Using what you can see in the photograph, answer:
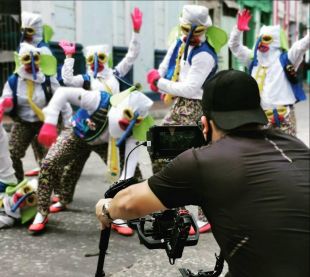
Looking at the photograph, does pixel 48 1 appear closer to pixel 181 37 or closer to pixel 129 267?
pixel 181 37

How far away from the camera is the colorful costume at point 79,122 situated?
4.22 metres

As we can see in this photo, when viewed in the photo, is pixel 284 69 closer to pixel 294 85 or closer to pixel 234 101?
pixel 294 85

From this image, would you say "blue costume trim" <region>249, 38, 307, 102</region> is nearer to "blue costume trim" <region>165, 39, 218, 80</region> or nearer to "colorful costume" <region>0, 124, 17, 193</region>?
"blue costume trim" <region>165, 39, 218, 80</region>

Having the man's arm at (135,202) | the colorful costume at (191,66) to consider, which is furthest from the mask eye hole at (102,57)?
the man's arm at (135,202)

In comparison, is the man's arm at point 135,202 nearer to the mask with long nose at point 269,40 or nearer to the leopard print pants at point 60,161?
the leopard print pants at point 60,161

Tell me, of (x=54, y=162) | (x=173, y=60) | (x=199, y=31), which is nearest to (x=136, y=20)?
(x=173, y=60)

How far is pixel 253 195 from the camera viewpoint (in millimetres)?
1815

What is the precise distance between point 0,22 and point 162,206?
9403 millimetres

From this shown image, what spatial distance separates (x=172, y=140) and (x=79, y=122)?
2.24 meters

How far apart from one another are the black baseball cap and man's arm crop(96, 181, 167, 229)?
0.36 meters

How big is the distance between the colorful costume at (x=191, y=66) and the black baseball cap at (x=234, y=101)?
8.46 ft

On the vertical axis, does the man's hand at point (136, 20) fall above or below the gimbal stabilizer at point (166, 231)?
above

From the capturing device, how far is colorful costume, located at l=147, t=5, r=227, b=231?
15.0 ft

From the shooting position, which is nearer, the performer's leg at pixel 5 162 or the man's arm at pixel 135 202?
the man's arm at pixel 135 202
